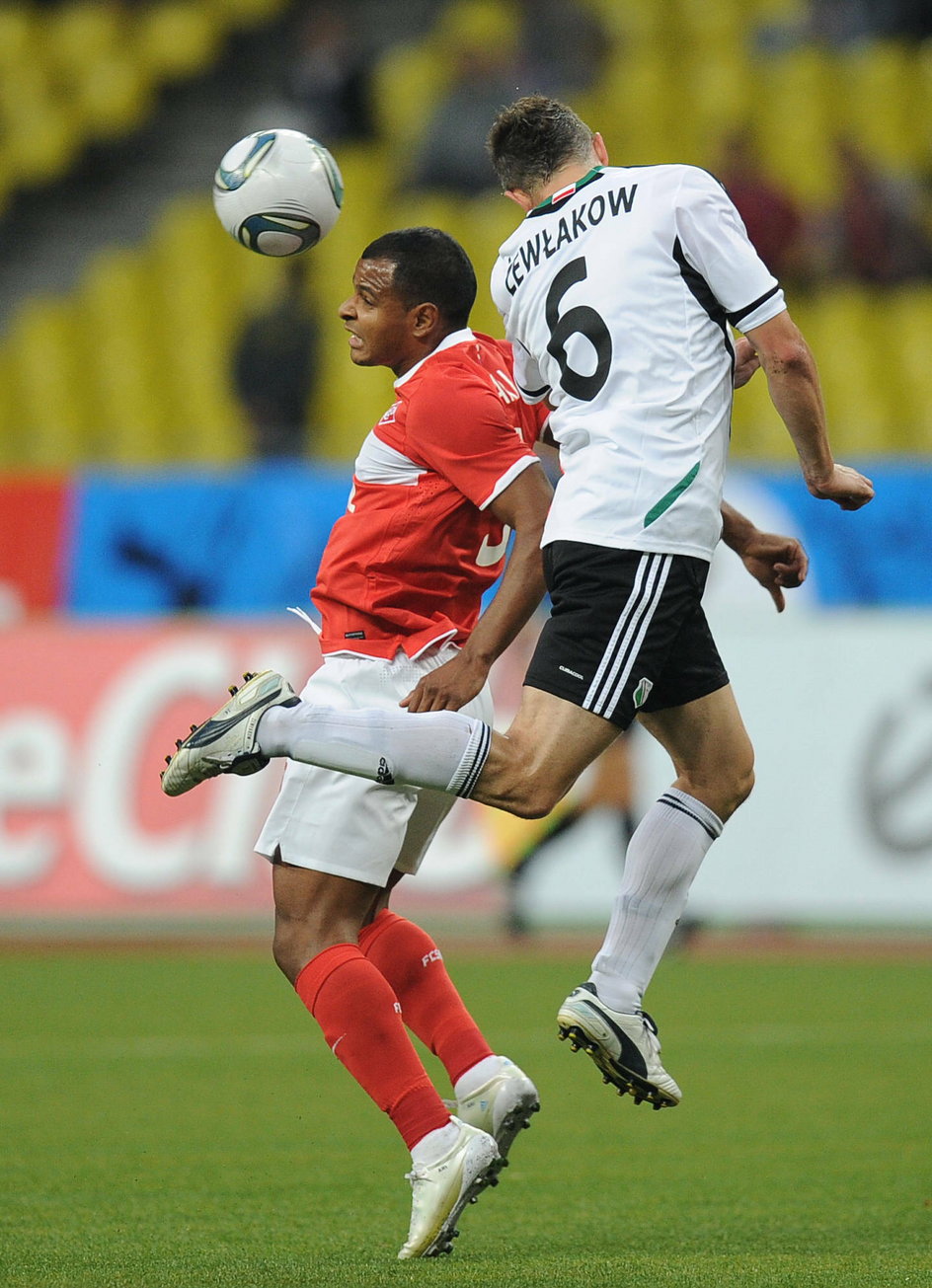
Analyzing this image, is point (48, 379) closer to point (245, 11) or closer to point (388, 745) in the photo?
point (245, 11)

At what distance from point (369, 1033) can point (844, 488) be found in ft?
5.32

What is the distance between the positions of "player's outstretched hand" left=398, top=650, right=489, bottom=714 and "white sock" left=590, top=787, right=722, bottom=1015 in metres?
0.56

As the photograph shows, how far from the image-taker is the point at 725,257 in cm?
446

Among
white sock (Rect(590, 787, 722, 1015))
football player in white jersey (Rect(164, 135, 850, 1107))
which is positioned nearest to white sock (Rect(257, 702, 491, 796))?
football player in white jersey (Rect(164, 135, 850, 1107))

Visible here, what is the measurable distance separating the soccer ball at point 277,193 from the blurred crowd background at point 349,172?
724cm

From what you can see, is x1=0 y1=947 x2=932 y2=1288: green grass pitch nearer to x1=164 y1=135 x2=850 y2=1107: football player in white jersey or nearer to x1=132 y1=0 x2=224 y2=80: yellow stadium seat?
x1=164 y1=135 x2=850 y2=1107: football player in white jersey

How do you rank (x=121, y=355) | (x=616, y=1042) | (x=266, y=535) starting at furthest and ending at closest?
(x=121, y=355), (x=266, y=535), (x=616, y=1042)

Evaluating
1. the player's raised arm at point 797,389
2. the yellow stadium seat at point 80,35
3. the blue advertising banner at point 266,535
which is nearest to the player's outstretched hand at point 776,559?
the player's raised arm at point 797,389

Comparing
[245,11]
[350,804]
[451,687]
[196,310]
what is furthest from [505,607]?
[245,11]

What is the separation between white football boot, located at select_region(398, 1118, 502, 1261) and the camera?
4.46m

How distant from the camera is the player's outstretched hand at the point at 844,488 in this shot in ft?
15.0

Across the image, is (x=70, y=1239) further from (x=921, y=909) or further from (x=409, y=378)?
(x=921, y=909)

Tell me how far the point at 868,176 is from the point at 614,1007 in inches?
418

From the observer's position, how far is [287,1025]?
27.1 ft
